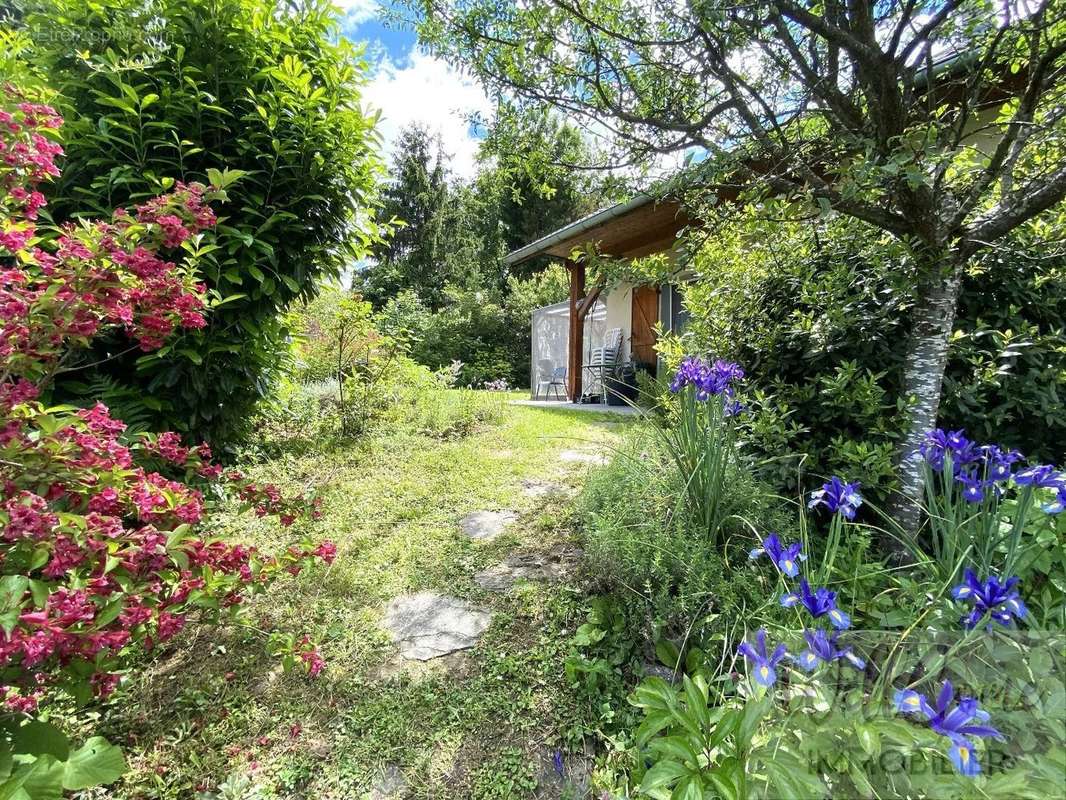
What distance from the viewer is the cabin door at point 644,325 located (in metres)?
7.98

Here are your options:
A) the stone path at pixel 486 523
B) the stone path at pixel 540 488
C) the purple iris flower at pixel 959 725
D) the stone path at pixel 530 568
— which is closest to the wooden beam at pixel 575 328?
the stone path at pixel 540 488

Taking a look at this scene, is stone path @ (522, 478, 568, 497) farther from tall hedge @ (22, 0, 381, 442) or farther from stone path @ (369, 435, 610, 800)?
tall hedge @ (22, 0, 381, 442)

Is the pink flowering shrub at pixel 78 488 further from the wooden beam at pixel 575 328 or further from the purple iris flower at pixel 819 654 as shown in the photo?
the wooden beam at pixel 575 328

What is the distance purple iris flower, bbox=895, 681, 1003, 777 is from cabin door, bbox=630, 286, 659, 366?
24.0 ft

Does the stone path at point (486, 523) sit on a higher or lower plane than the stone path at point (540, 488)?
lower

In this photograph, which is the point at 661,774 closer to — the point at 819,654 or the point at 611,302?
the point at 819,654

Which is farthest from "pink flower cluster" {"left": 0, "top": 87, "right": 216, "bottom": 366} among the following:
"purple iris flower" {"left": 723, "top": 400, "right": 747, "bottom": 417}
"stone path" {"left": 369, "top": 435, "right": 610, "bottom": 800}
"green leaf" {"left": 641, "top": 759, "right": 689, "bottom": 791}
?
"purple iris flower" {"left": 723, "top": 400, "right": 747, "bottom": 417}

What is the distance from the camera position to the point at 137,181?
2.02 m

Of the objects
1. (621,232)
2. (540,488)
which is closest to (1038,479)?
(540,488)

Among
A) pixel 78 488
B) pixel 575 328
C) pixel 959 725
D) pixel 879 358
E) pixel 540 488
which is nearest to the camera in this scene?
pixel 959 725

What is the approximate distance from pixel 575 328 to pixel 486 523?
19.6ft

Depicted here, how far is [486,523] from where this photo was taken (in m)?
2.65

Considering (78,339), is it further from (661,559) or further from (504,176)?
(504,176)

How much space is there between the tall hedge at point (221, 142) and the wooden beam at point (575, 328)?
5.65 meters
